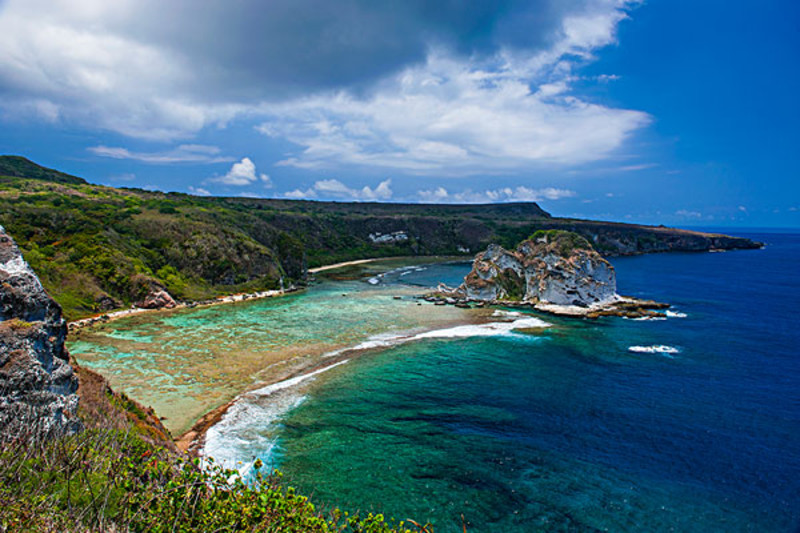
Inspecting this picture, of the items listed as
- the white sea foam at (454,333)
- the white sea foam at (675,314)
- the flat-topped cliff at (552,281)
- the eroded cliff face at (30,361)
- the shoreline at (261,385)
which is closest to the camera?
the eroded cliff face at (30,361)

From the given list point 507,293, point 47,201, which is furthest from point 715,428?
point 47,201

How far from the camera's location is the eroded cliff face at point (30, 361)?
14070 mm

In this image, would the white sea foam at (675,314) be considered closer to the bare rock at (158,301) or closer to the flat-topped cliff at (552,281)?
the flat-topped cliff at (552,281)

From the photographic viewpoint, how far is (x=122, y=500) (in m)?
10.3

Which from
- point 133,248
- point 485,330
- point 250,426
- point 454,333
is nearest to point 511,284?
point 485,330

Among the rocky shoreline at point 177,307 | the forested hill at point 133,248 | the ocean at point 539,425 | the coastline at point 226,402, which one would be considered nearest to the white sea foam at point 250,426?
the ocean at point 539,425

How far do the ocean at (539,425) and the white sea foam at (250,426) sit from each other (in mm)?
125

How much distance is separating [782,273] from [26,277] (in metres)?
131

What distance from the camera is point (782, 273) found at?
97375 mm

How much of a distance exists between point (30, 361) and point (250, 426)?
12.8 metres

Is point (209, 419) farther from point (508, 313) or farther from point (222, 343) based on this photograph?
point (508, 313)

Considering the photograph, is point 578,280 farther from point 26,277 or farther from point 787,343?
point 26,277

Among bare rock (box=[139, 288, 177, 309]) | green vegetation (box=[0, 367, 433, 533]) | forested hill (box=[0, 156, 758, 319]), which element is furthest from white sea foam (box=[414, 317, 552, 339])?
forested hill (box=[0, 156, 758, 319])

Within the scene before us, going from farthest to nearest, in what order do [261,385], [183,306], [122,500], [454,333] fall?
[183,306]
[454,333]
[261,385]
[122,500]
